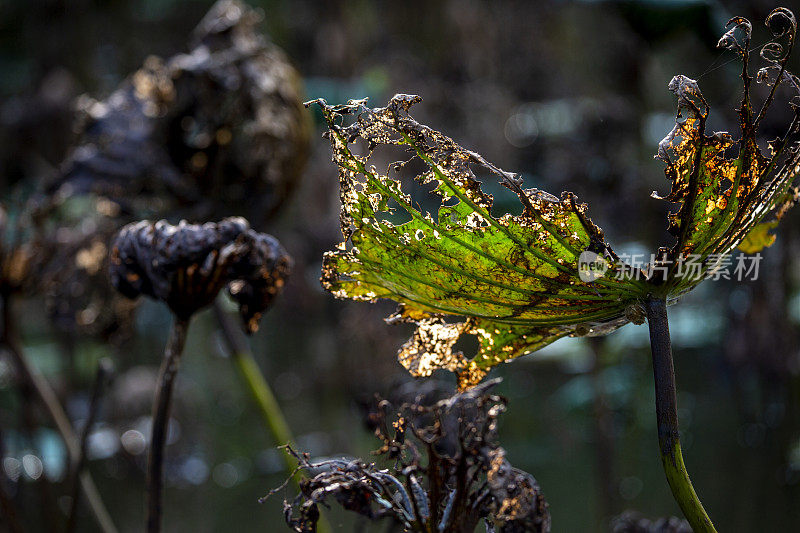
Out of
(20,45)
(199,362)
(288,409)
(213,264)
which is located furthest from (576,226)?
(20,45)

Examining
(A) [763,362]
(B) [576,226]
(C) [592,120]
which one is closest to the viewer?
(B) [576,226]

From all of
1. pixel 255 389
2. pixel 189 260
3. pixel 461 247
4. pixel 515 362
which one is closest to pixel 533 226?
pixel 461 247

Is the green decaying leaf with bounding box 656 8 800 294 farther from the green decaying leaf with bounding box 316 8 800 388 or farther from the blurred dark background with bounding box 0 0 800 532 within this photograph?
the blurred dark background with bounding box 0 0 800 532

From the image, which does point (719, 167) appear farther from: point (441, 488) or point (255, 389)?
point (255, 389)

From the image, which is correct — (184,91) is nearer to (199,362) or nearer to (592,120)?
(592,120)

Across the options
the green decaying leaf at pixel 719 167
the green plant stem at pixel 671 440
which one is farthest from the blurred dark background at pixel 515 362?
the green plant stem at pixel 671 440

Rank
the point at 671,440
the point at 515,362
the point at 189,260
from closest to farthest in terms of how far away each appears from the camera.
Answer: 1. the point at 671,440
2. the point at 189,260
3. the point at 515,362
